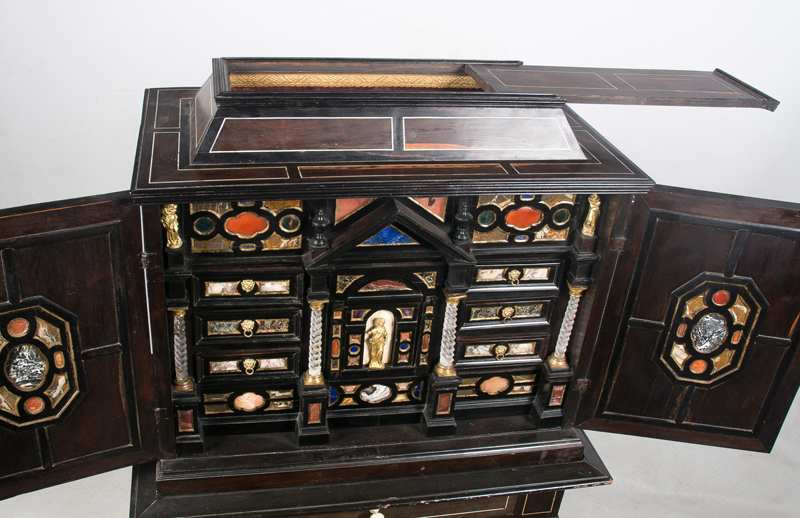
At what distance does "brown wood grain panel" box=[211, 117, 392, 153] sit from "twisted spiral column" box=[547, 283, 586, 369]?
1.26m

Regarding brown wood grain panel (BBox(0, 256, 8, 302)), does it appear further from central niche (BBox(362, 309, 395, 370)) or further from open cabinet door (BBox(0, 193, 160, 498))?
central niche (BBox(362, 309, 395, 370))

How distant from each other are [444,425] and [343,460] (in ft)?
1.89

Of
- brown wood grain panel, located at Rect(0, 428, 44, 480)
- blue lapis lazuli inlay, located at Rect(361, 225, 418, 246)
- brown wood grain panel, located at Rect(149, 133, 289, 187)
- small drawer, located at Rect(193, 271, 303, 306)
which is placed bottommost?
brown wood grain panel, located at Rect(0, 428, 44, 480)

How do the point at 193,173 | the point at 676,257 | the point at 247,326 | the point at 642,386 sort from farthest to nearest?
the point at 642,386 < the point at 676,257 < the point at 247,326 < the point at 193,173

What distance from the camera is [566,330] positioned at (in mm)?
4477

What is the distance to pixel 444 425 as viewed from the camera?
4566 mm

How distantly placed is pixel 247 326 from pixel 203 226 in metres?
0.58

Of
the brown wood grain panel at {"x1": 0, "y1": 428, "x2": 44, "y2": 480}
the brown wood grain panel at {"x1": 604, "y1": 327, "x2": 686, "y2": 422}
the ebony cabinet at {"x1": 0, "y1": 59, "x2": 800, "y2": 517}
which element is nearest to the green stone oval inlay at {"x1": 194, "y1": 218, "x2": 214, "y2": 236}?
the ebony cabinet at {"x1": 0, "y1": 59, "x2": 800, "y2": 517}

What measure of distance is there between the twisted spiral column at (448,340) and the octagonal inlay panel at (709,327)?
3.60ft

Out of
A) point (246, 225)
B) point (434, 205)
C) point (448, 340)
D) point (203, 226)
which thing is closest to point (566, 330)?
point (448, 340)

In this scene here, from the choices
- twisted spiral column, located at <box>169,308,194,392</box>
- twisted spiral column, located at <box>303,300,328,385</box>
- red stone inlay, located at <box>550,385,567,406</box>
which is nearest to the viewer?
twisted spiral column, located at <box>169,308,194,392</box>

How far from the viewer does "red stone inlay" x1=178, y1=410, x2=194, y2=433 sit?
4195 mm

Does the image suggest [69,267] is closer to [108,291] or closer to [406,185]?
[108,291]

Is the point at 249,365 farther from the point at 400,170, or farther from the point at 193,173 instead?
the point at 400,170
